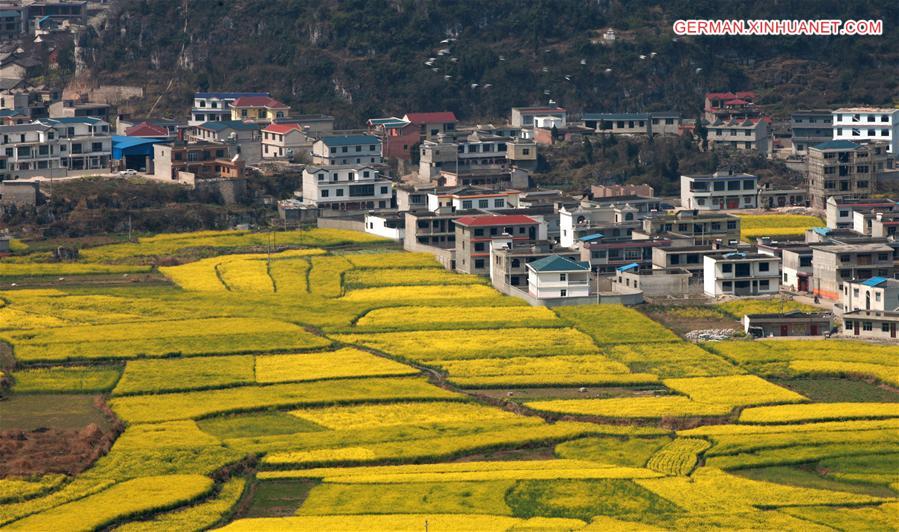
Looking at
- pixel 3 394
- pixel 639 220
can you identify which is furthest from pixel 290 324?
A: pixel 639 220

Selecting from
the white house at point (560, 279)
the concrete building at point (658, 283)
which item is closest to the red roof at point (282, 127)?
the concrete building at point (658, 283)

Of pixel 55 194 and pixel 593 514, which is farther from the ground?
pixel 55 194

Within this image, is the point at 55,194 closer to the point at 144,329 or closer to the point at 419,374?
the point at 144,329

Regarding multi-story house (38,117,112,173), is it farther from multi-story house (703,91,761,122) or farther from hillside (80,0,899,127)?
multi-story house (703,91,761,122)

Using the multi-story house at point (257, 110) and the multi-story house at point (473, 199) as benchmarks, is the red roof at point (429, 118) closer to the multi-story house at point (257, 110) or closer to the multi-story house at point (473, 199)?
the multi-story house at point (257, 110)

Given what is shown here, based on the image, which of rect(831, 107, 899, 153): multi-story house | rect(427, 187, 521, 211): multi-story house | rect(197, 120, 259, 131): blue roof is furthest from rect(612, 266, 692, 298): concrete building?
rect(197, 120, 259, 131): blue roof

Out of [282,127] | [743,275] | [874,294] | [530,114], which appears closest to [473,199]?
[743,275]
